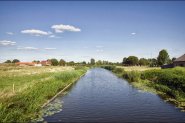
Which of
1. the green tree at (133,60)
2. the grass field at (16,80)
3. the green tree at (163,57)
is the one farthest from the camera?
the green tree at (133,60)

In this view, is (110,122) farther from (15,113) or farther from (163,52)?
(163,52)

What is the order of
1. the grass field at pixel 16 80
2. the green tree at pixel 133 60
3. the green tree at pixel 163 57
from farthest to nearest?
the green tree at pixel 133 60 < the green tree at pixel 163 57 < the grass field at pixel 16 80

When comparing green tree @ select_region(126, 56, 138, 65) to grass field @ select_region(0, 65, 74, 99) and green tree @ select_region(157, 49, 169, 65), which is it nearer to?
green tree @ select_region(157, 49, 169, 65)

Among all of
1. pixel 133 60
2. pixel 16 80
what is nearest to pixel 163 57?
pixel 133 60

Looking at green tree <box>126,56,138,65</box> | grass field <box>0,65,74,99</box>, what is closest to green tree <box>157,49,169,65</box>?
green tree <box>126,56,138,65</box>

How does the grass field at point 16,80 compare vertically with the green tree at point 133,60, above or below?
below

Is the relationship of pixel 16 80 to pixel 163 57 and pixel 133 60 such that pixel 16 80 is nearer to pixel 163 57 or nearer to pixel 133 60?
pixel 163 57

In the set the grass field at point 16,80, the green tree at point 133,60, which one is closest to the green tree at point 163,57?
the green tree at point 133,60

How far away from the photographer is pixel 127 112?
17.8m

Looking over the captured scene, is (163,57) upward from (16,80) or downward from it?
upward

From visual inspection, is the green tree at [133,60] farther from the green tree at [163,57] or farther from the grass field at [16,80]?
the grass field at [16,80]

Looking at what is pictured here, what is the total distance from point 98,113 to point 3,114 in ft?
25.6

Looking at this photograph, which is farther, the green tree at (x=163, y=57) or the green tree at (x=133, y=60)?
the green tree at (x=133, y=60)

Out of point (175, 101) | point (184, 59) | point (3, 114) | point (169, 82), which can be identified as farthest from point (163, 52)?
point (3, 114)
